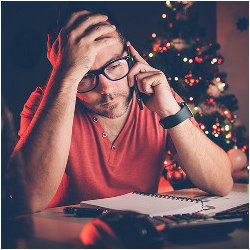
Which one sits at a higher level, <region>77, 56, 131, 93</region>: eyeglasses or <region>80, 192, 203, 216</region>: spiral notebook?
<region>77, 56, 131, 93</region>: eyeglasses

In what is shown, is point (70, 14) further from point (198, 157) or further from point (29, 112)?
point (198, 157)

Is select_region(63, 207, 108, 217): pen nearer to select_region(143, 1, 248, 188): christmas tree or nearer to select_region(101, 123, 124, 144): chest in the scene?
select_region(101, 123, 124, 144): chest

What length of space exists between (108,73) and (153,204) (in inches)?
26.6

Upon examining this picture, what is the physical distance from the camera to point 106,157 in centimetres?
137

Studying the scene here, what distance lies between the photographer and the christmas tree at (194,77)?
2.48 metres

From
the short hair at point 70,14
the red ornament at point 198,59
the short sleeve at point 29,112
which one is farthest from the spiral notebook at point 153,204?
the red ornament at point 198,59

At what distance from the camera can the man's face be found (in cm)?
128

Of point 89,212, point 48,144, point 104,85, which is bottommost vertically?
point 89,212

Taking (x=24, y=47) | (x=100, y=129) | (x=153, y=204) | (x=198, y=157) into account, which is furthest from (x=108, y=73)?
(x=24, y=47)

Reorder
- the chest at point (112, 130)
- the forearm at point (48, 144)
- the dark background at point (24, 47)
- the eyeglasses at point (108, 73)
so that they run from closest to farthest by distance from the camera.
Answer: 1. the forearm at point (48, 144)
2. the eyeglasses at point (108, 73)
3. the chest at point (112, 130)
4. the dark background at point (24, 47)

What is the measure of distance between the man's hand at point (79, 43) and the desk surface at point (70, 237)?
1.88ft

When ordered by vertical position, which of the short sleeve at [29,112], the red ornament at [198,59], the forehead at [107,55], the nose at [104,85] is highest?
the red ornament at [198,59]

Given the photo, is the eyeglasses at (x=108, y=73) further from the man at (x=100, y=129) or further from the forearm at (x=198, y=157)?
the forearm at (x=198, y=157)

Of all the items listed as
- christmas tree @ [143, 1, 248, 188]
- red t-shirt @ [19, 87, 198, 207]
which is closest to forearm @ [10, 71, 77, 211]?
red t-shirt @ [19, 87, 198, 207]
